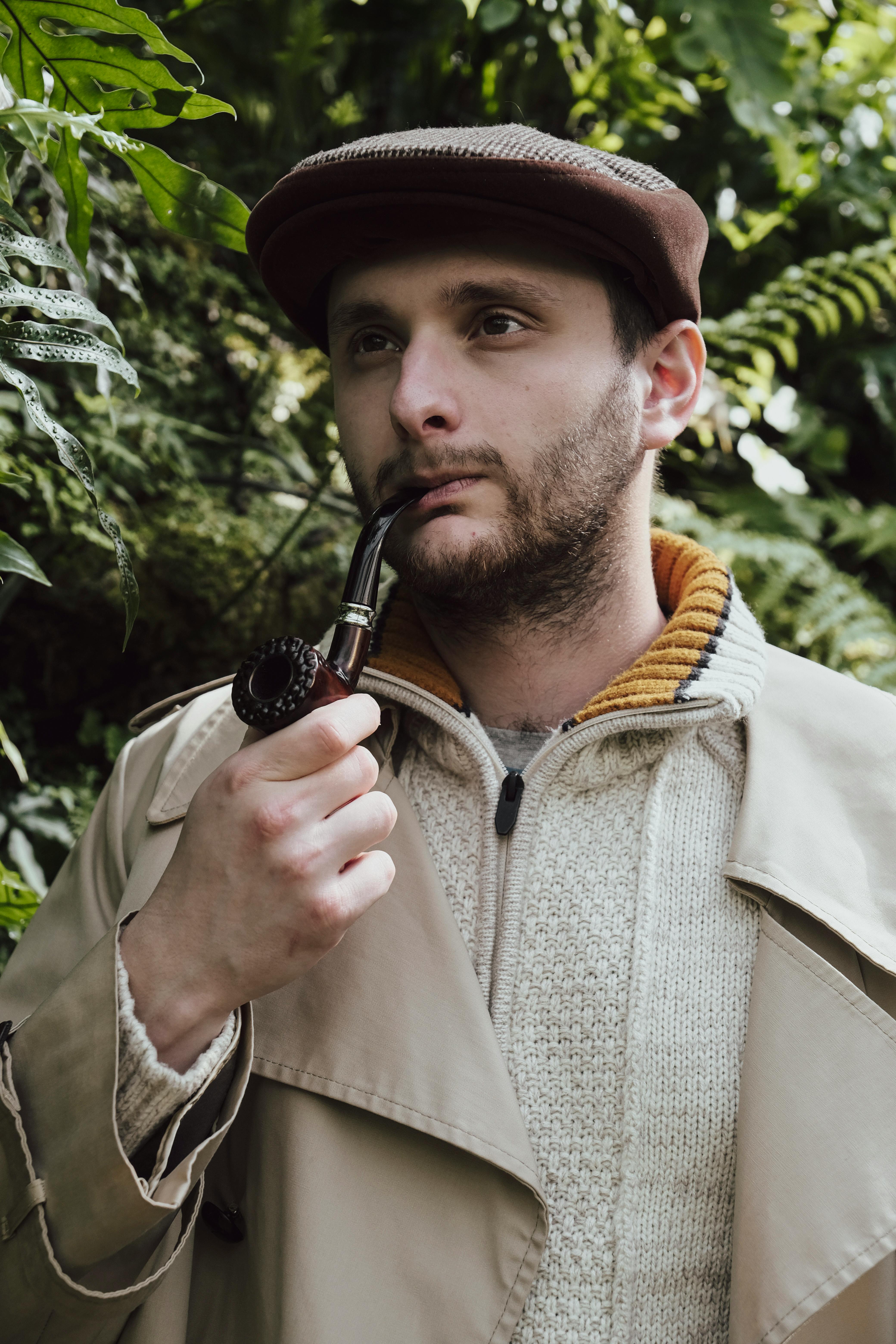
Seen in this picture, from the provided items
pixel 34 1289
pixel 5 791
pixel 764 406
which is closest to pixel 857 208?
pixel 764 406

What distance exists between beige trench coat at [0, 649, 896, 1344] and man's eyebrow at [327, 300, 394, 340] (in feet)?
2.32

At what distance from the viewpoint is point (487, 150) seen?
1214mm

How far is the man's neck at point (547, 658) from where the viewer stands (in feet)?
4.83

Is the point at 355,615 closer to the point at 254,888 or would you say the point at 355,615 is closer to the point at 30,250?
the point at 254,888

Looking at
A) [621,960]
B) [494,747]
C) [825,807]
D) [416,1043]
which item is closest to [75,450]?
[494,747]

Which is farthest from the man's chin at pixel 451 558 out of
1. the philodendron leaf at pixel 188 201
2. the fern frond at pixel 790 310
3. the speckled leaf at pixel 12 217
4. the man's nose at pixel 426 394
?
the fern frond at pixel 790 310

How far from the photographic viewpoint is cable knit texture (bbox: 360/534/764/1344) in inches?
45.0

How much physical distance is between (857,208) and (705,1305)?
2.93 meters

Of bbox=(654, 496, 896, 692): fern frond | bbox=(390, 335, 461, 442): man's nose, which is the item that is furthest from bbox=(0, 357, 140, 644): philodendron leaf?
bbox=(654, 496, 896, 692): fern frond

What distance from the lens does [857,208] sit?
9.64 ft

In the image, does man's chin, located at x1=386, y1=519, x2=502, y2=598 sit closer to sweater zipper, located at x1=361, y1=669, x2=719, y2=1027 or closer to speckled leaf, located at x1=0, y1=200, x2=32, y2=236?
sweater zipper, located at x1=361, y1=669, x2=719, y2=1027

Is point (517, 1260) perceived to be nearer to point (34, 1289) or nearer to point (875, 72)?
point (34, 1289)

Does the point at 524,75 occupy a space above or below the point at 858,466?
above

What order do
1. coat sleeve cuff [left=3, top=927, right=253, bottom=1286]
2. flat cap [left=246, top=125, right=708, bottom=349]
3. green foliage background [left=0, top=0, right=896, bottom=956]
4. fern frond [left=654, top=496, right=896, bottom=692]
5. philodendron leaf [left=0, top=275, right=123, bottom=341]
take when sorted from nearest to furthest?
1. coat sleeve cuff [left=3, top=927, right=253, bottom=1286]
2. philodendron leaf [left=0, top=275, right=123, bottom=341]
3. flat cap [left=246, top=125, right=708, bottom=349]
4. green foliage background [left=0, top=0, right=896, bottom=956]
5. fern frond [left=654, top=496, right=896, bottom=692]
